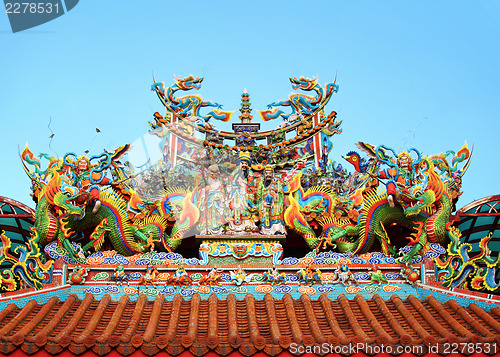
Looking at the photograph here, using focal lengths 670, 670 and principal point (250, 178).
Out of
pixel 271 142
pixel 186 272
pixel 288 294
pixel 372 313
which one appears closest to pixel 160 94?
pixel 271 142

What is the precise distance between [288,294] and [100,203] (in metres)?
3.53

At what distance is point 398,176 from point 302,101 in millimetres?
2859

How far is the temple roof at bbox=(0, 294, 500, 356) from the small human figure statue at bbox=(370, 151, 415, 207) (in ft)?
6.34

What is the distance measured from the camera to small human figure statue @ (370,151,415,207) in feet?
36.6

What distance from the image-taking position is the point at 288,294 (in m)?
10.1

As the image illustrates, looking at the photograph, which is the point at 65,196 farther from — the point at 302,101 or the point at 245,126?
the point at 302,101

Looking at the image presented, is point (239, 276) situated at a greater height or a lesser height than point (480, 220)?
greater

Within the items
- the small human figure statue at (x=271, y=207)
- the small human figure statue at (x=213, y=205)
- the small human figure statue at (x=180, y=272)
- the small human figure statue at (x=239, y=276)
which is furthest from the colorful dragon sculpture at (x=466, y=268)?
the small human figure statue at (x=180, y=272)

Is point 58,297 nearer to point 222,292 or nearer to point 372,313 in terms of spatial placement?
point 222,292

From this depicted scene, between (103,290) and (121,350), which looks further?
(103,290)

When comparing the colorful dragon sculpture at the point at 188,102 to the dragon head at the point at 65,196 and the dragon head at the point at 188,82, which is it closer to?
the dragon head at the point at 188,82

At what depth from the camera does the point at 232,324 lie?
8.80 m

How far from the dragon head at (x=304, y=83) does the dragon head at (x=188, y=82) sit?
1889mm

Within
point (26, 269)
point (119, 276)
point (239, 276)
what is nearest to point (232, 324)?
point (239, 276)
